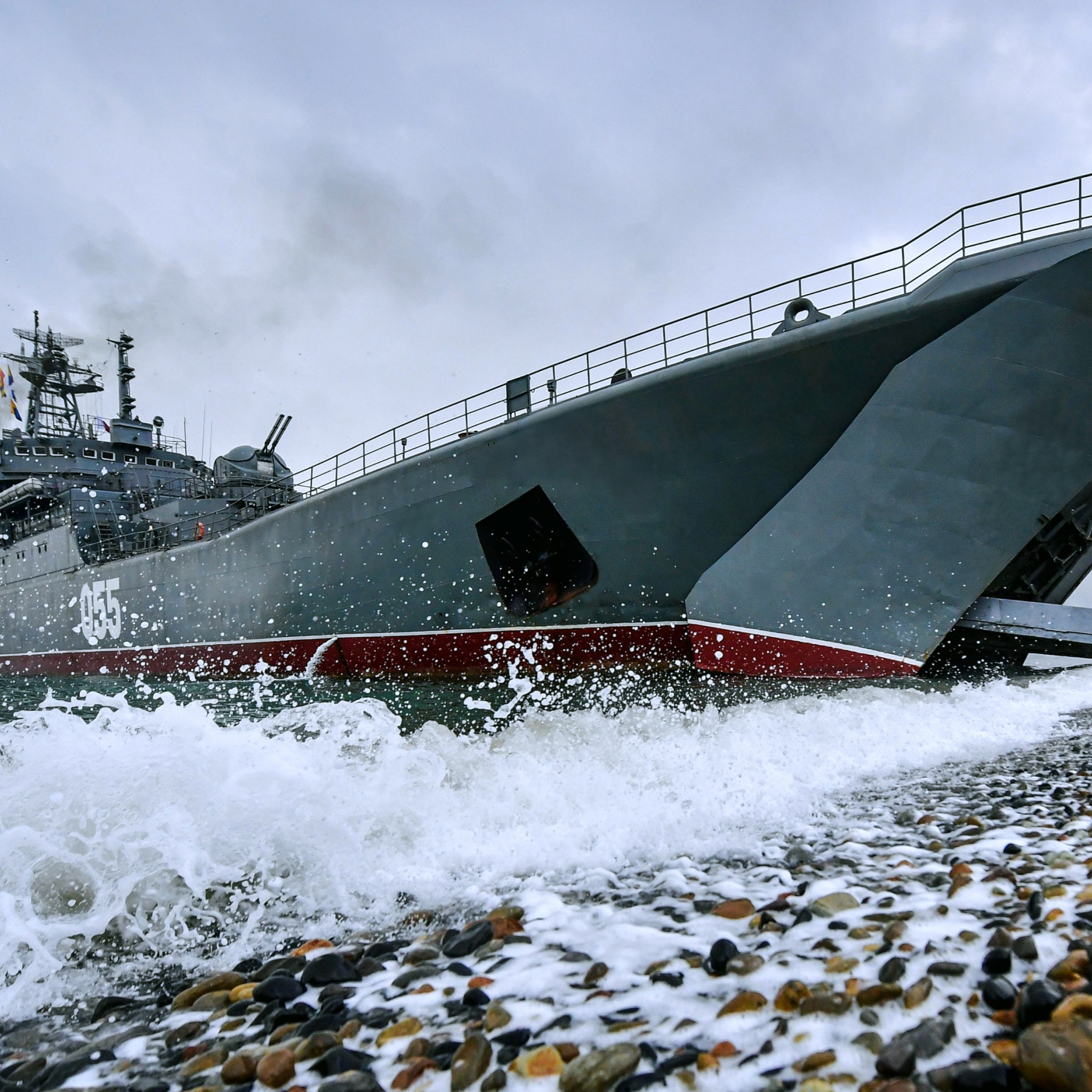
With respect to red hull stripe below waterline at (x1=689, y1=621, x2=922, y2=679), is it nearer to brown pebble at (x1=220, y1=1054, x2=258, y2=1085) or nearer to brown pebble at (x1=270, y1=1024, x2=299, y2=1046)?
brown pebble at (x1=270, y1=1024, x2=299, y2=1046)

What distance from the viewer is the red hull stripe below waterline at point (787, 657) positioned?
29.6 ft

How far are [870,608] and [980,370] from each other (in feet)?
10.3

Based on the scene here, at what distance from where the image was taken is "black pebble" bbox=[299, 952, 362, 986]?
2424mm

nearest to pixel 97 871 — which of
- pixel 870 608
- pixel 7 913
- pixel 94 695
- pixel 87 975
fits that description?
pixel 7 913

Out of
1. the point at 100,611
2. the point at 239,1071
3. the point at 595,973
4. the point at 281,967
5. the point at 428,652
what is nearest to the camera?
the point at 239,1071

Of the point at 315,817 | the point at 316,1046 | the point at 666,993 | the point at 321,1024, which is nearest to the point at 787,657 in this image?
the point at 315,817

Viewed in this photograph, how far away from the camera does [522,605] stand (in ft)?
39.0

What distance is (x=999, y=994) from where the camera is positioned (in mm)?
1811

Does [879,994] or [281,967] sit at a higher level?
[879,994]

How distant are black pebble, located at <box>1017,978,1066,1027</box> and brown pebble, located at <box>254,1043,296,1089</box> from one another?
1.77 m

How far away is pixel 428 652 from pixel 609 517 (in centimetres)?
424

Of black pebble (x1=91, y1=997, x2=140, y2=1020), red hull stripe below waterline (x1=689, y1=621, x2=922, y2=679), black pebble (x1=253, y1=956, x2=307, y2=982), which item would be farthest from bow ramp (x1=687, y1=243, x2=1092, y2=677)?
black pebble (x1=91, y1=997, x2=140, y2=1020)

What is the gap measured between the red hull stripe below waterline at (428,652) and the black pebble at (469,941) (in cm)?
783

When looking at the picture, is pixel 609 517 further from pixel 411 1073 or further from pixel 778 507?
pixel 411 1073
